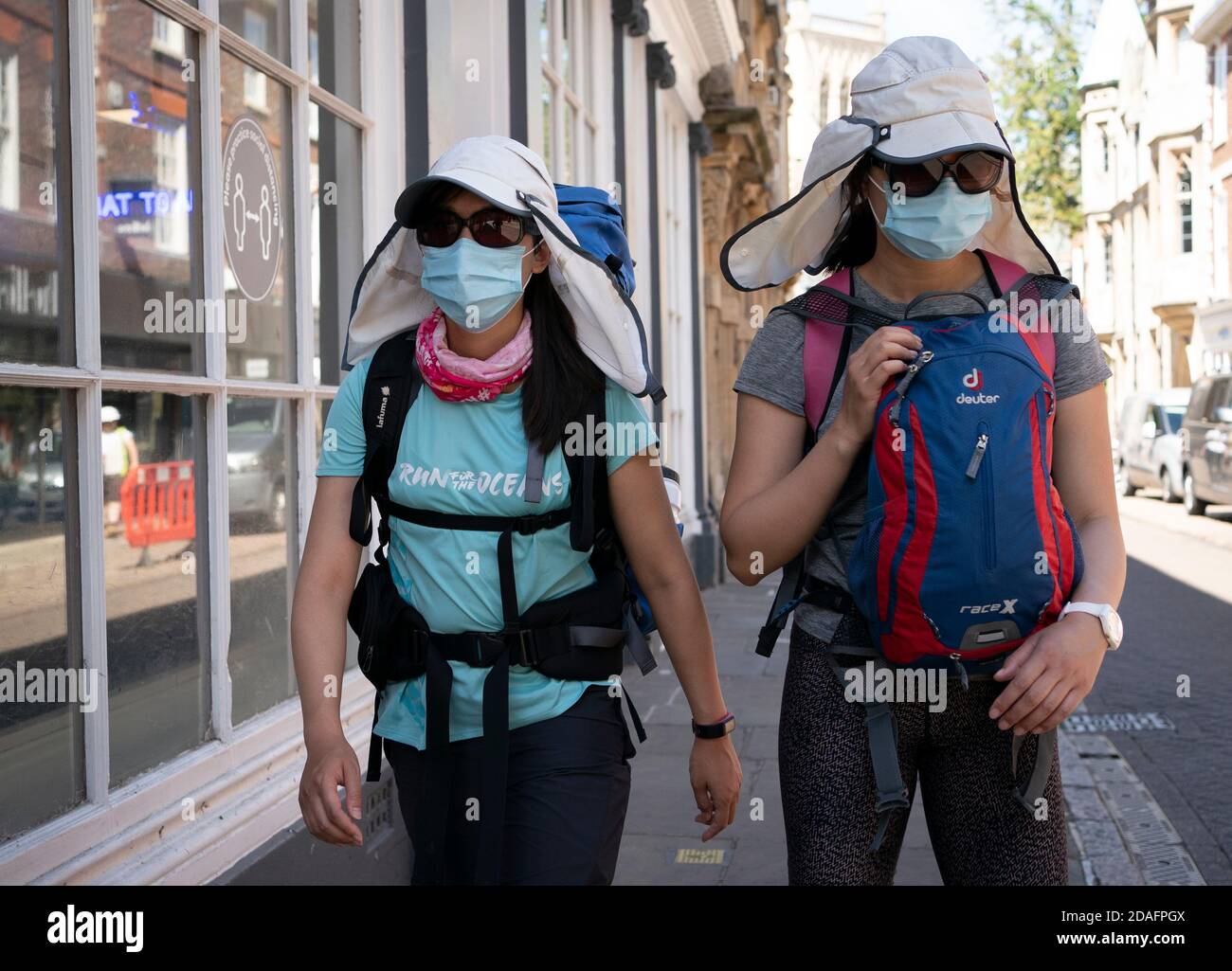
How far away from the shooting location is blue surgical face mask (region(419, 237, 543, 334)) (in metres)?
2.36

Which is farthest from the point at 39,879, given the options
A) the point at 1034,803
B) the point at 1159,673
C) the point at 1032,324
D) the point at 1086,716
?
the point at 1159,673

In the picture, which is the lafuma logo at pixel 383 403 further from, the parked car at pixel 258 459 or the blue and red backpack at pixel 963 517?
the parked car at pixel 258 459

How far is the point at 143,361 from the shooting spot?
3.04 meters

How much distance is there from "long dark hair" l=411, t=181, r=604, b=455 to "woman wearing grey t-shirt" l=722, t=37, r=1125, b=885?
0.30 meters

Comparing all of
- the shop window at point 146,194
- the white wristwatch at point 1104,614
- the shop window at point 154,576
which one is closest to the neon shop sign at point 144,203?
the shop window at point 146,194

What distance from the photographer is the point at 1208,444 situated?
19.8 metres

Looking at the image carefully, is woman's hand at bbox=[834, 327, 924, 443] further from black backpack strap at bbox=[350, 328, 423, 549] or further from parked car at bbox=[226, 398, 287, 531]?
parked car at bbox=[226, 398, 287, 531]

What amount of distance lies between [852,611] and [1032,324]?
0.54 m

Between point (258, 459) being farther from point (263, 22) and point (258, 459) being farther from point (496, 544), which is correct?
point (496, 544)

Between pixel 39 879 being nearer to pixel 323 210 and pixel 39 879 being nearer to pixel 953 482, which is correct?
pixel 953 482

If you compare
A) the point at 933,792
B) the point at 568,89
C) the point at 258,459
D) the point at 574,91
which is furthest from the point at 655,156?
the point at 933,792

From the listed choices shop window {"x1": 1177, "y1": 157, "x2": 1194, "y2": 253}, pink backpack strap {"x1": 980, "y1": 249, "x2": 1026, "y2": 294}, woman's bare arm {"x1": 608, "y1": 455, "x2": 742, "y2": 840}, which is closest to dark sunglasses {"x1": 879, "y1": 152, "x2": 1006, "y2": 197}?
pink backpack strap {"x1": 980, "y1": 249, "x2": 1026, "y2": 294}

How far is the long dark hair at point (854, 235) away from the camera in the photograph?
2408 mm

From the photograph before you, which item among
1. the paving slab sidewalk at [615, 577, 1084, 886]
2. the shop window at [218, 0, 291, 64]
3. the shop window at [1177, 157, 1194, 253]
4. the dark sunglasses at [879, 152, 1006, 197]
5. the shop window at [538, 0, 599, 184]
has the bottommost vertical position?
the paving slab sidewalk at [615, 577, 1084, 886]
